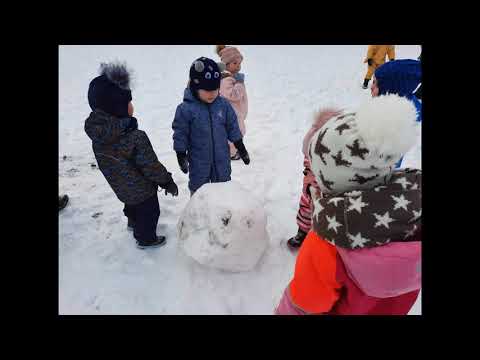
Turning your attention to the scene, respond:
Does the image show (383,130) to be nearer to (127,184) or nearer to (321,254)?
(321,254)

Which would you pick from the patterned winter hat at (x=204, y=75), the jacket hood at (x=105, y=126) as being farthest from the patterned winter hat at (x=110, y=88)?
the patterned winter hat at (x=204, y=75)

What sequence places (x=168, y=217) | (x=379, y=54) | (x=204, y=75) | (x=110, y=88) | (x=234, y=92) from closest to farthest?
(x=110, y=88) < (x=204, y=75) < (x=168, y=217) < (x=234, y=92) < (x=379, y=54)

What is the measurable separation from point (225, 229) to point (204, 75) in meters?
1.17

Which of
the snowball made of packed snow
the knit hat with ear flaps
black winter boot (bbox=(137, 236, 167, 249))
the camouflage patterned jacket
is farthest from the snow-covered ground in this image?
the knit hat with ear flaps

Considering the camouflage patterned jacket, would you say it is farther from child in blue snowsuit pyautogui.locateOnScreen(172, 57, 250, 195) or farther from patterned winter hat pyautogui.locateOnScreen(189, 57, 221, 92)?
patterned winter hat pyautogui.locateOnScreen(189, 57, 221, 92)

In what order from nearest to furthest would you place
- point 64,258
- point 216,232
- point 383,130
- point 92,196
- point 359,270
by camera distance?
point 383,130
point 359,270
point 216,232
point 64,258
point 92,196

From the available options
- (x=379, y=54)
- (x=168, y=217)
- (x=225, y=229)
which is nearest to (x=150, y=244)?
(x=168, y=217)

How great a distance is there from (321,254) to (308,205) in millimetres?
1180

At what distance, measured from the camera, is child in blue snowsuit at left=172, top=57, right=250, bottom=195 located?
2.24m

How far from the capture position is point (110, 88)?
1.80 m

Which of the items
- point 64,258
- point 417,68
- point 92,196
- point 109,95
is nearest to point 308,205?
point 417,68

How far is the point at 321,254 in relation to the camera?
41.3 inches

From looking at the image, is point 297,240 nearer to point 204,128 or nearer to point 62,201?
point 204,128

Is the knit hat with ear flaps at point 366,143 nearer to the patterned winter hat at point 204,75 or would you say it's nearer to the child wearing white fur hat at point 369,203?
the child wearing white fur hat at point 369,203
